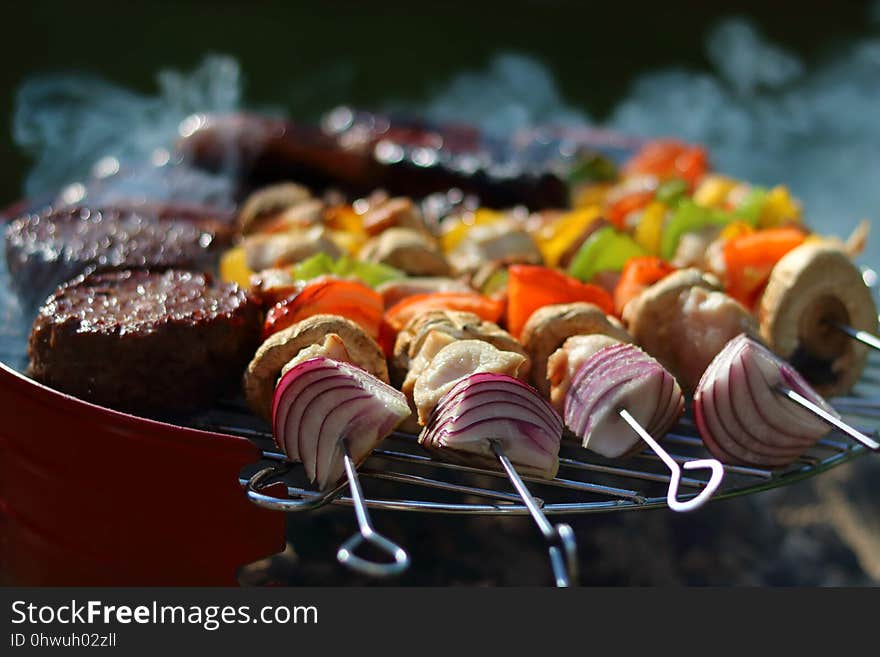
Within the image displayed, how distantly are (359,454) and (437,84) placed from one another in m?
7.88

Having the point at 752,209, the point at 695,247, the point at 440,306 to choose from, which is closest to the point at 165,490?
the point at 440,306

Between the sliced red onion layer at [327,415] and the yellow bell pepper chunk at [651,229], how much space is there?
1.59 m

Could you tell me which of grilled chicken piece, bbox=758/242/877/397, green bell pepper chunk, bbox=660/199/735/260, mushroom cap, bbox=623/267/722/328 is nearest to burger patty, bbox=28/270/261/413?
mushroom cap, bbox=623/267/722/328

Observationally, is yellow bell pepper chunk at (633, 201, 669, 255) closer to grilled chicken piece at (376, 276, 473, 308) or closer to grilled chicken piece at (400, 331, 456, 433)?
Result: grilled chicken piece at (376, 276, 473, 308)

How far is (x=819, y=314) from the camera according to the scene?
245 cm

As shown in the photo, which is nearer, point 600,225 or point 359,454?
point 359,454

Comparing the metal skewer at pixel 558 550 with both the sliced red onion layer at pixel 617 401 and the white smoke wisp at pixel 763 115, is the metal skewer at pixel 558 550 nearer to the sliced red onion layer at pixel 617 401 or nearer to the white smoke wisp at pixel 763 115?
the sliced red onion layer at pixel 617 401

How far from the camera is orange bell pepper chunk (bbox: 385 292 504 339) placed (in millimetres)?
2377

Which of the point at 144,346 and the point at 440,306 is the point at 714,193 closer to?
the point at 440,306

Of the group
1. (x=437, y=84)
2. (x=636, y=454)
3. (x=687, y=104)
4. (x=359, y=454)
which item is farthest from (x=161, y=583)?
(x=437, y=84)

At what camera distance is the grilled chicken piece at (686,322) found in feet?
7.31

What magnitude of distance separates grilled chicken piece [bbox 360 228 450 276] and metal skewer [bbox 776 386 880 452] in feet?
4.03

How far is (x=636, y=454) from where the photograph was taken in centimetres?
200

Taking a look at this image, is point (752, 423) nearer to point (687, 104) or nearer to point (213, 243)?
point (213, 243)
